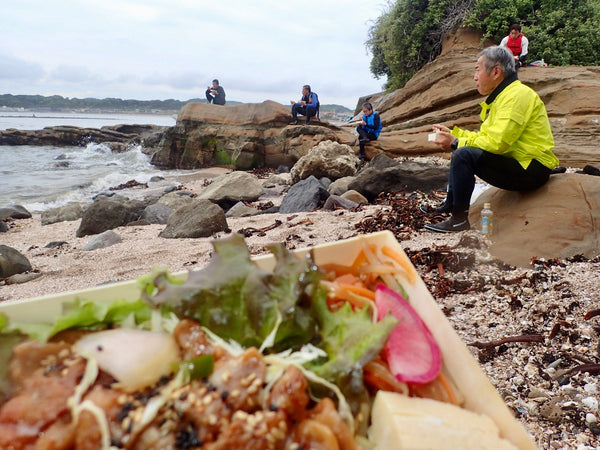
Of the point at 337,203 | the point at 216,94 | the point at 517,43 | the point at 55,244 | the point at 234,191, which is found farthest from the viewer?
the point at 216,94

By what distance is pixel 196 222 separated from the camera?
5.79 meters

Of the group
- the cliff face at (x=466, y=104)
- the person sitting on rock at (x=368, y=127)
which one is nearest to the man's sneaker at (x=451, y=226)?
the cliff face at (x=466, y=104)

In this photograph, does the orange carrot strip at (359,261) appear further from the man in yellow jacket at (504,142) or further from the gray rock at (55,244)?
the gray rock at (55,244)

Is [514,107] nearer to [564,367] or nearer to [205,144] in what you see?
[564,367]

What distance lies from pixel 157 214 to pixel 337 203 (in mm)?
3496

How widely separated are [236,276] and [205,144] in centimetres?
1814

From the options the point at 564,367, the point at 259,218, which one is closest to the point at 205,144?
the point at 259,218

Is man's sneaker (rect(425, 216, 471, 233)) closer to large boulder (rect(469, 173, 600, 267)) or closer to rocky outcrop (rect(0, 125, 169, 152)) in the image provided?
large boulder (rect(469, 173, 600, 267))

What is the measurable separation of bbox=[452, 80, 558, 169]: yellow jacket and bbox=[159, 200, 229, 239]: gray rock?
355cm

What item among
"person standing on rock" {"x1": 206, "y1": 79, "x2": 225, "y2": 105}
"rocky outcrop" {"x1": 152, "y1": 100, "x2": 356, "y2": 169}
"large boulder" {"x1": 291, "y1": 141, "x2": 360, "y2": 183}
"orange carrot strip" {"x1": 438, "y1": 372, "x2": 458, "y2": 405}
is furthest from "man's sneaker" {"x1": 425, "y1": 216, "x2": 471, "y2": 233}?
"person standing on rock" {"x1": 206, "y1": 79, "x2": 225, "y2": 105}

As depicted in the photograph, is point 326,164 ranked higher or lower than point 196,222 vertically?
higher

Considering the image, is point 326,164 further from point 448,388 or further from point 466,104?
point 448,388

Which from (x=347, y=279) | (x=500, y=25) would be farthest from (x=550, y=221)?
(x=500, y=25)

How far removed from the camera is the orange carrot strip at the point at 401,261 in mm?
1294
